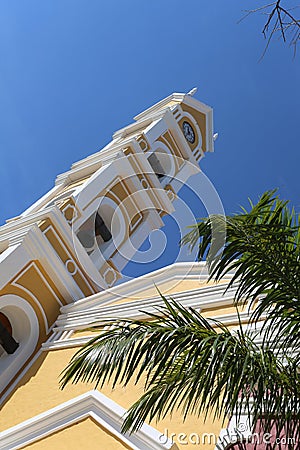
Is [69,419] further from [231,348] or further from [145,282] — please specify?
[145,282]

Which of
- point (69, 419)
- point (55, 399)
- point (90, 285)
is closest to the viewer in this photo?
point (69, 419)

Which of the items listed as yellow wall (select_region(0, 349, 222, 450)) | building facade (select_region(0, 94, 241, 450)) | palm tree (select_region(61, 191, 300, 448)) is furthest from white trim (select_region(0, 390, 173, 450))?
palm tree (select_region(61, 191, 300, 448))

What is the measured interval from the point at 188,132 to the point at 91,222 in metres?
6.41

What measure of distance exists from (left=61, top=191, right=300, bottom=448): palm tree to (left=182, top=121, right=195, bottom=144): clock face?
14132 millimetres

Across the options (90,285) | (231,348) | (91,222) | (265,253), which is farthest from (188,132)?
(231,348)

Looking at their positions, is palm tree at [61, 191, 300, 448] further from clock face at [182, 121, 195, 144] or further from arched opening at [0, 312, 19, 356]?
clock face at [182, 121, 195, 144]

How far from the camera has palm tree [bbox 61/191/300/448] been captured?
3.48 meters

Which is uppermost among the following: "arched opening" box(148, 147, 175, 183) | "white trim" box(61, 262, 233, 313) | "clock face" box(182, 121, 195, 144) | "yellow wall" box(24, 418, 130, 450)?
"clock face" box(182, 121, 195, 144)

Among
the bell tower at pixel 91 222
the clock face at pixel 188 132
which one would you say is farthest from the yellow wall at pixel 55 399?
the clock face at pixel 188 132

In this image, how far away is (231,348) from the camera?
140 inches

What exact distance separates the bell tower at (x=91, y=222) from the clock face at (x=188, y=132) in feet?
0.13

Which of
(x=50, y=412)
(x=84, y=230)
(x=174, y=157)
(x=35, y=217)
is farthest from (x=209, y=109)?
(x=50, y=412)

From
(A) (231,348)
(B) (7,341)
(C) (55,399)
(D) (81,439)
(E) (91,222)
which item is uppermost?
(E) (91,222)

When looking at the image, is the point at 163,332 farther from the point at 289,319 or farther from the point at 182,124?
the point at 182,124
